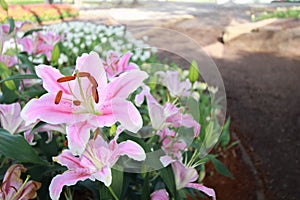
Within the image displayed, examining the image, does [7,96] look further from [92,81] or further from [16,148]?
[92,81]

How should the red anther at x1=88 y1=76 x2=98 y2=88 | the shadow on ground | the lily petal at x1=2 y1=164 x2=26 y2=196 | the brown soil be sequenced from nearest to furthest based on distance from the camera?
the red anther at x1=88 y1=76 x2=98 y2=88 < the lily petal at x1=2 y1=164 x2=26 y2=196 < the brown soil < the shadow on ground

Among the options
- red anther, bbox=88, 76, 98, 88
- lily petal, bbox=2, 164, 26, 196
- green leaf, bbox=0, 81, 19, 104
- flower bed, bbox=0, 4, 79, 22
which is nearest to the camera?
red anther, bbox=88, 76, 98, 88

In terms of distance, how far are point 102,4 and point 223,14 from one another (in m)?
1.25

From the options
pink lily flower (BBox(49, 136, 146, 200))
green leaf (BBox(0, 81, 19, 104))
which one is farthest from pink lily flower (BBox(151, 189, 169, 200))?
green leaf (BBox(0, 81, 19, 104))

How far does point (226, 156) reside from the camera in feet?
5.39

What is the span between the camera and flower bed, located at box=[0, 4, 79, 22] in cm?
395

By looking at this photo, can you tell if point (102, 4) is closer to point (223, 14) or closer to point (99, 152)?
point (223, 14)

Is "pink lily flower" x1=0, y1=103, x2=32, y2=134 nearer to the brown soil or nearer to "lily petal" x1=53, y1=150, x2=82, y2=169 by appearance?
"lily petal" x1=53, y1=150, x2=82, y2=169

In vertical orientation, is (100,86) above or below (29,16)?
above

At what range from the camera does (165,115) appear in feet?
1.49

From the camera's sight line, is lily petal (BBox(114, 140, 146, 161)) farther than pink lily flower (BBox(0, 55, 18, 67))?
No

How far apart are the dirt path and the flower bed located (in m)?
0.72

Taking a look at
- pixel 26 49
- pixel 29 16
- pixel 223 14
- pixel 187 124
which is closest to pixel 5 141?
pixel 187 124

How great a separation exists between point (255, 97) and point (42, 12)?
2581 mm
